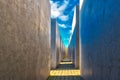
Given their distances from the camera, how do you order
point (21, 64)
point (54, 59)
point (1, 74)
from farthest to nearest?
point (54, 59), point (21, 64), point (1, 74)

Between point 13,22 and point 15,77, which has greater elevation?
point 13,22

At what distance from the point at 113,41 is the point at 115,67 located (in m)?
0.47

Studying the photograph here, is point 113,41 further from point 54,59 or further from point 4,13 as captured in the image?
point 54,59

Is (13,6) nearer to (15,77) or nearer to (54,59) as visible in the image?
(15,77)

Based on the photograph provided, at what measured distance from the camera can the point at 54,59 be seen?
52.6 feet

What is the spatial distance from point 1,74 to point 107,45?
235 cm

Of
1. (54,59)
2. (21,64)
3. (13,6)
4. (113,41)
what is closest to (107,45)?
(113,41)

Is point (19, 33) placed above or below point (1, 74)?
above

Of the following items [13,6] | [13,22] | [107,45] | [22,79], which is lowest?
[22,79]

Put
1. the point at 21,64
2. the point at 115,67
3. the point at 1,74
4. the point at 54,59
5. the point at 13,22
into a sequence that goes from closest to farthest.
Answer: the point at 1,74 < the point at 13,22 < the point at 115,67 < the point at 21,64 < the point at 54,59

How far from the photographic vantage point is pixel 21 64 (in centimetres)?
425

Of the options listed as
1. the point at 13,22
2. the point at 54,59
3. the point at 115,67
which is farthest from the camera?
the point at 54,59

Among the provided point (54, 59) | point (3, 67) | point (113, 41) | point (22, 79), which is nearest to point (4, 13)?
point (3, 67)

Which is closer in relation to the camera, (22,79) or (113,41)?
(113,41)
